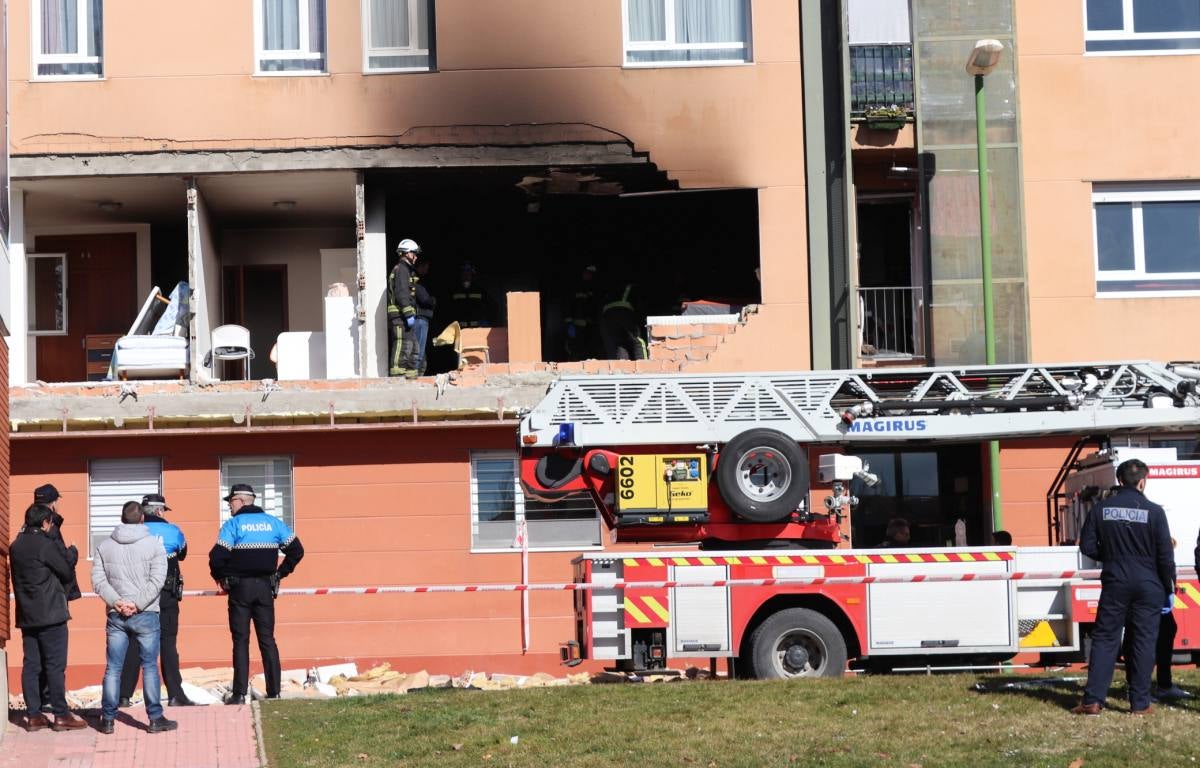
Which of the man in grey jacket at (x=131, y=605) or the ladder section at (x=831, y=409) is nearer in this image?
the man in grey jacket at (x=131, y=605)

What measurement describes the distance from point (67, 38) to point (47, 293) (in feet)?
12.5

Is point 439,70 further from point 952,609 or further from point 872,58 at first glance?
point 952,609

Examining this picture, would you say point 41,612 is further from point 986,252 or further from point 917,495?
point 917,495

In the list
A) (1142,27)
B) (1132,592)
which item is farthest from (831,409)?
(1142,27)

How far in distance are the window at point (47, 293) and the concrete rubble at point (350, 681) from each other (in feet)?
20.2

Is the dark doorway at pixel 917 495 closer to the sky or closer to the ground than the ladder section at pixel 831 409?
closer to the ground

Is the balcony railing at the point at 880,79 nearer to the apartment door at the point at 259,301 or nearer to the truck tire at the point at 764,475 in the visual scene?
the apartment door at the point at 259,301

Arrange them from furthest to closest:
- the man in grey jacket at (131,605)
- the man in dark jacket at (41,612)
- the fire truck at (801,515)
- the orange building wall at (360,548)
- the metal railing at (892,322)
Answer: the metal railing at (892,322), the orange building wall at (360,548), the fire truck at (801,515), the man in dark jacket at (41,612), the man in grey jacket at (131,605)

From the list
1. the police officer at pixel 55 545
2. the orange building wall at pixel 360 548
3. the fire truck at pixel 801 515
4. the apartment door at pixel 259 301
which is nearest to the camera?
the police officer at pixel 55 545

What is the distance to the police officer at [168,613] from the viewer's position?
15.9m

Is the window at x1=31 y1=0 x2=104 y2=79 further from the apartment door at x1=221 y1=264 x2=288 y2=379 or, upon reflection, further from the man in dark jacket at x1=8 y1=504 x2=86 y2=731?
the man in dark jacket at x1=8 y1=504 x2=86 y2=731

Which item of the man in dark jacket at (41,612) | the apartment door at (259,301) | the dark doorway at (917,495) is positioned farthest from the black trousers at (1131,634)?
the apartment door at (259,301)

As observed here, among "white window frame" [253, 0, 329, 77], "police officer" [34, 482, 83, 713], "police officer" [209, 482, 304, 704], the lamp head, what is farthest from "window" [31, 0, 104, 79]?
the lamp head

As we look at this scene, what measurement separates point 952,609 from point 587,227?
35.4 feet
